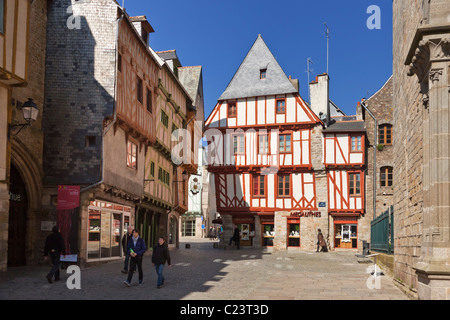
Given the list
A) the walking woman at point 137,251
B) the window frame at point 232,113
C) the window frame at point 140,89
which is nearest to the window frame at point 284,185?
the window frame at point 232,113

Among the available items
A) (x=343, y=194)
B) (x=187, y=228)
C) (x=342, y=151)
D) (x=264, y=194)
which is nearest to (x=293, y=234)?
(x=264, y=194)

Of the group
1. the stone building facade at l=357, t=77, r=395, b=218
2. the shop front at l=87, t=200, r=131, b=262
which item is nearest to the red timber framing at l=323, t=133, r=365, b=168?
the stone building facade at l=357, t=77, r=395, b=218

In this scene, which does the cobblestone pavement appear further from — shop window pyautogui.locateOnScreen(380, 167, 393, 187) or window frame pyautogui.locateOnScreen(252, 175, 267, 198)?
window frame pyautogui.locateOnScreen(252, 175, 267, 198)

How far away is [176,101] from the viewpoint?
25812mm

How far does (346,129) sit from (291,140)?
3.16m

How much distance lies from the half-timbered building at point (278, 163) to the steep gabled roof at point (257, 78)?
0.06m

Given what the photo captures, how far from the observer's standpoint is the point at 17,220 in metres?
14.8

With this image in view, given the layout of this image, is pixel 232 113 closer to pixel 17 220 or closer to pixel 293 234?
pixel 293 234

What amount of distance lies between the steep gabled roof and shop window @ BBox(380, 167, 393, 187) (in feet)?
22.0

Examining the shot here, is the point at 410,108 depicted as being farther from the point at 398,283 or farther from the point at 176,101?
the point at 176,101

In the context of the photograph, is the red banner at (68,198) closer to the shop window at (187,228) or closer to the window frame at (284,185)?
the window frame at (284,185)

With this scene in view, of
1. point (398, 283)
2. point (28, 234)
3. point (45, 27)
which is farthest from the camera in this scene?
point (45, 27)
